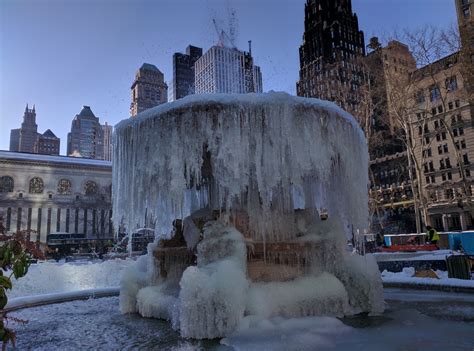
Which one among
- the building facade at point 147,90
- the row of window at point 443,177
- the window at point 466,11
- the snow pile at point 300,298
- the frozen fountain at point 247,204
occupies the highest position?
the window at point 466,11

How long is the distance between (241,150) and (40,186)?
73.4 metres

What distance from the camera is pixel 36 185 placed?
233 feet

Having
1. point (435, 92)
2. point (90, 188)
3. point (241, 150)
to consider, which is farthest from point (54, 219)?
point (241, 150)

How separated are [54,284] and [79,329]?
480 inches

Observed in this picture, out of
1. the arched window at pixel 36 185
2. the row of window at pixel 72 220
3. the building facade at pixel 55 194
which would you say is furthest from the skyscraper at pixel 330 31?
the arched window at pixel 36 185

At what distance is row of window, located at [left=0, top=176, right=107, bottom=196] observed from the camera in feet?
225

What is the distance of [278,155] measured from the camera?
783cm

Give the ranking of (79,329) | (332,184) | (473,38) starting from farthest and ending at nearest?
(473,38) → (332,184) → (79,329)

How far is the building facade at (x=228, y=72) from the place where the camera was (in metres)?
17.9

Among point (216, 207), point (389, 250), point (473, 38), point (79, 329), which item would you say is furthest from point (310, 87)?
point (79, 329)

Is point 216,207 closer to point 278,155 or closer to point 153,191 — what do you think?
point 153,191

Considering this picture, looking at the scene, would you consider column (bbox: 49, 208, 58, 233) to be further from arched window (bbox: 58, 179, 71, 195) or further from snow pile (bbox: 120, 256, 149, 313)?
snow pile (bbox: 120, 256, 149, 313)

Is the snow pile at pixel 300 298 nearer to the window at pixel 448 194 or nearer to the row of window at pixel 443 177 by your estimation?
the row of window at pixel 443 177

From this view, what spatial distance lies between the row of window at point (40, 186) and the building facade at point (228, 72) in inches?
2433
